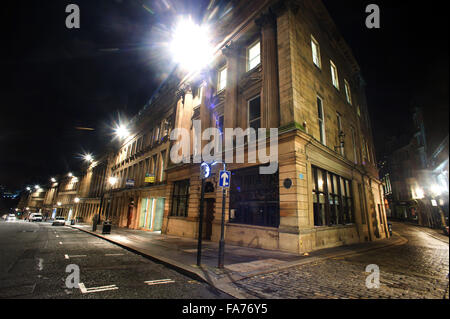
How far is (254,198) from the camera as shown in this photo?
11.6 metres

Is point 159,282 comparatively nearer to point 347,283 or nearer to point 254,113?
point 347,283

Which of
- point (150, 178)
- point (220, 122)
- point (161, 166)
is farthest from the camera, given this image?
point (161, 166)

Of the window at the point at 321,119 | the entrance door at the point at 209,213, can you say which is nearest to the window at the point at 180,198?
the entrance door at the point at 209,213

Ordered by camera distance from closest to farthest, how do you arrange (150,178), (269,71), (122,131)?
(269,71) < (150,178) < (122,131)

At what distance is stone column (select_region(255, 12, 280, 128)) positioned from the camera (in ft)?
38.6

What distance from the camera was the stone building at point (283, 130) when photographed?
34.3 ft

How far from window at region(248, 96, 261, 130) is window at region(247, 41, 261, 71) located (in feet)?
8.92

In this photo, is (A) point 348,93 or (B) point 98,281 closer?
(B) point 98,281

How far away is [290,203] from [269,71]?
8.33m

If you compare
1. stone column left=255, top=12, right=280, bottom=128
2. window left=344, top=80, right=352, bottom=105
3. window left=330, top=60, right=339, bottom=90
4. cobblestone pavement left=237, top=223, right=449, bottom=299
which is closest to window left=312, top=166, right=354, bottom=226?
stone column left=255, top=12, right=280, bottom=128

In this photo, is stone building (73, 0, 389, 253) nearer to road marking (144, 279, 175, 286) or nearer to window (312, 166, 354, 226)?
window (312, 166, 354, 226)

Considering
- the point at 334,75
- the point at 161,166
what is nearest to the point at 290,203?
the point at 334,75

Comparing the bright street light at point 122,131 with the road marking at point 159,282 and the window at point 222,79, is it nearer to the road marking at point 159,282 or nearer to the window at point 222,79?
the window at point 222,79

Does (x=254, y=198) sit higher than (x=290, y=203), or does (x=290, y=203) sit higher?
(x=254, y=198)
